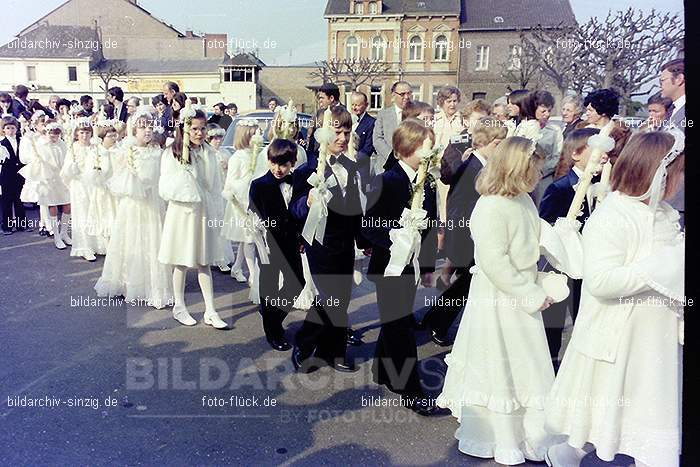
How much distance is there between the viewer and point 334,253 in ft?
14.3

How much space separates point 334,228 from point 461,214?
136 centimetres

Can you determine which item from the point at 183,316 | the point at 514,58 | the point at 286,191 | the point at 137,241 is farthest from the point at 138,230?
the point at 514,58

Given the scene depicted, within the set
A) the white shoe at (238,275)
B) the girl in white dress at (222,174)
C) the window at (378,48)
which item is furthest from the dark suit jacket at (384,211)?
the window at (378,48)

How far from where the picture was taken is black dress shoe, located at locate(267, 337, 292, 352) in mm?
4988

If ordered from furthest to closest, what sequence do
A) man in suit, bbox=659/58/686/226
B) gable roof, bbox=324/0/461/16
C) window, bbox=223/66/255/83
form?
1. window, bbox=223/66/255/83
2. gable roof, bbox=324/0/461/16
3. man in suit, bbox=659/58/686/226

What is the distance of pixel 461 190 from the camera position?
16.4ft

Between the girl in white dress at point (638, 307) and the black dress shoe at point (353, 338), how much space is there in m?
2.57

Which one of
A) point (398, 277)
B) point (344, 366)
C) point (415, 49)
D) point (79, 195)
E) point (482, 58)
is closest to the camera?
point (398, 277)

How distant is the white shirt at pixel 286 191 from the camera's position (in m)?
4.86

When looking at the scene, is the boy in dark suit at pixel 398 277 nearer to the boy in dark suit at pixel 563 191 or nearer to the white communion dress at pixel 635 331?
the boy in dark suit at pixel 563 191

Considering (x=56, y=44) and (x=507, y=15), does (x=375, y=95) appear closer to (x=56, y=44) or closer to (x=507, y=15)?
(x=507, y=15)

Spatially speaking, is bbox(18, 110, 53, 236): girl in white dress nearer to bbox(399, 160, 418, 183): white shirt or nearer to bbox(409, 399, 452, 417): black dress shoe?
bbox(399, 160, 418, 183): white shirt

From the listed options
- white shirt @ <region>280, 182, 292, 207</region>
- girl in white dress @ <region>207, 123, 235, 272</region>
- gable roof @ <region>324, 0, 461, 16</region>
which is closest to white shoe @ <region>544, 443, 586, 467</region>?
white shirt @ <region>280, 182, 292, 207</region>

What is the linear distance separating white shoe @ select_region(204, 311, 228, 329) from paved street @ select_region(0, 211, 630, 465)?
77 millimetres
